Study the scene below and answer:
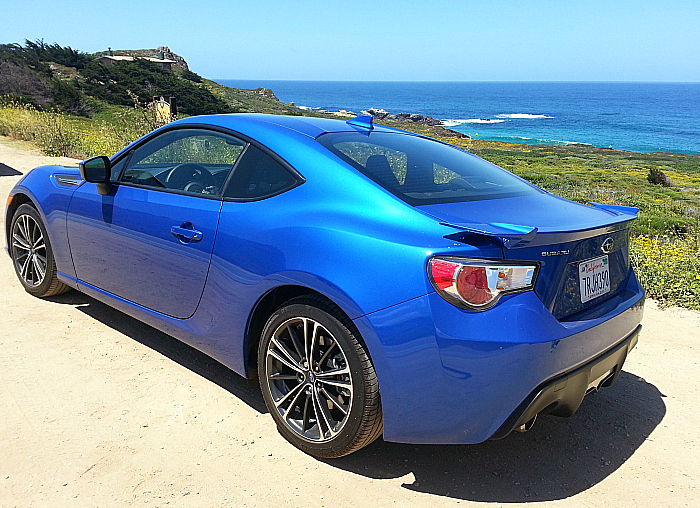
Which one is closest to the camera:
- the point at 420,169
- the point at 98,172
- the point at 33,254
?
the point at 420,169

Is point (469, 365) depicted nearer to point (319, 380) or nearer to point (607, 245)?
point (319, 380)

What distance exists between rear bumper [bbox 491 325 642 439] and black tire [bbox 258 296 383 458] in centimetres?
57

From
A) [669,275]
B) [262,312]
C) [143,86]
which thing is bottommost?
[669,275]

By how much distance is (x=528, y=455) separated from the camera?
9.95 feet

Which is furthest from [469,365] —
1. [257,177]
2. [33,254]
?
[33,254]

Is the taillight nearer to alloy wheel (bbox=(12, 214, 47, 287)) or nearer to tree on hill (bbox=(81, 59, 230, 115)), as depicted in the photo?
alloy wheel (bbox=(12, 214, 47, 287))

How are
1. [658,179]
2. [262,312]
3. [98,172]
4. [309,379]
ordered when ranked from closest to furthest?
[309,379]
[262,312]
[98,172]
[658,179]

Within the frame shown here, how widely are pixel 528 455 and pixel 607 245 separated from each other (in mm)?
1106

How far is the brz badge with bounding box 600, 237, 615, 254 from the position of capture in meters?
2.77

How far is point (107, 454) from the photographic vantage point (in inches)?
112

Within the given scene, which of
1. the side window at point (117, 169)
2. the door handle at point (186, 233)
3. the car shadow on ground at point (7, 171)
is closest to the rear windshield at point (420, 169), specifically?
the door handle at point (186, 233)

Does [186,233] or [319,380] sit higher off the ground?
[186,233]

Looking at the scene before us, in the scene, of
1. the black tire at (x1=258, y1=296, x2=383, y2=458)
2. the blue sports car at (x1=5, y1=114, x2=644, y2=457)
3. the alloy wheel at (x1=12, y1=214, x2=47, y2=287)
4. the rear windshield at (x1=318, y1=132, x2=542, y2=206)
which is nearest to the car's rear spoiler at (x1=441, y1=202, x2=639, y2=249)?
the blue sports car at (x1=5, y1=114, x2=644, y2=457)

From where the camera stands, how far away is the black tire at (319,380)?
8.49ft
